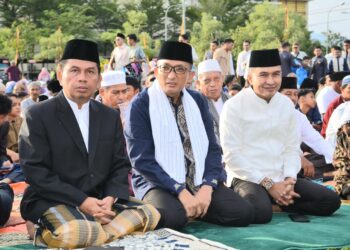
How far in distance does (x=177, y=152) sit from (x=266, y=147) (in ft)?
2.87

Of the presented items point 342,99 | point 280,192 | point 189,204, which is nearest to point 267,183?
point 280,192

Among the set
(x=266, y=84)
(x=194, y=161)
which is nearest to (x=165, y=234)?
(x=194, y=161)

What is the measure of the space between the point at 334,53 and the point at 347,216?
10.8 meters

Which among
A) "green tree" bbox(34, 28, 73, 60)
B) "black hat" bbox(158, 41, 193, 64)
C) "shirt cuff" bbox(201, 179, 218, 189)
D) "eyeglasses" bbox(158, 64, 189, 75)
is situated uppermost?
"green tree" bbox(34, 28, 73, 60)

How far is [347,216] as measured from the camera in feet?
15.5

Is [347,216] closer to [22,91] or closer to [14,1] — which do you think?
[22,91]

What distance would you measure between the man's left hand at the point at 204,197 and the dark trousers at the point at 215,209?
0.10m

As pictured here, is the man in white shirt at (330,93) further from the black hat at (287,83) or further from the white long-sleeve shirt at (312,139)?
the white long-sleeve shirt at (312,139)

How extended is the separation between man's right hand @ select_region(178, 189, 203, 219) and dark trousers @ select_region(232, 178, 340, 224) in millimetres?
495

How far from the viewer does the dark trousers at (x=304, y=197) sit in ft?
14.9

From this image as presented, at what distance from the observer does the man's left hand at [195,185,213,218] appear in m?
4.23

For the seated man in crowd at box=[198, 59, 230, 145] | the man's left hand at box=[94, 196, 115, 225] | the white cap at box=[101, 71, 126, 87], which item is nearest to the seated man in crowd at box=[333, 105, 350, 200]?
the seated man in crowd at box=[198, 59, 230, 145]

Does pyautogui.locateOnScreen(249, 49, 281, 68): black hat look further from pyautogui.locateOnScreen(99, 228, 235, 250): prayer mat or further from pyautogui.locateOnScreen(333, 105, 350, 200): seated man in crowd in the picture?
pyautogui.locateOnScreen(99, 228, 235, 250): prayer mat

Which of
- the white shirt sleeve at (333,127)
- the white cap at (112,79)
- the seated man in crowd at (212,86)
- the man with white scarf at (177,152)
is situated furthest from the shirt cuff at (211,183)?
the white shirt sleeve at (333,127)
